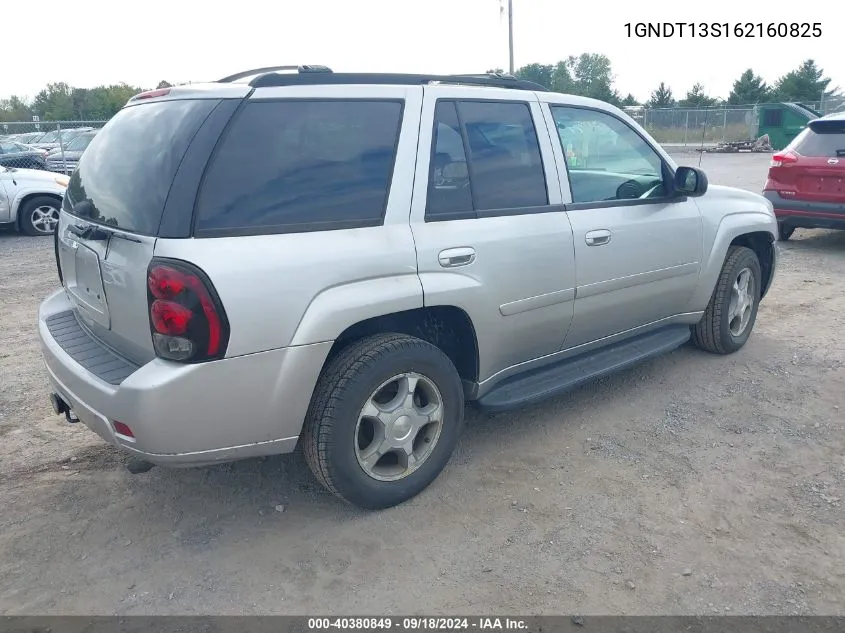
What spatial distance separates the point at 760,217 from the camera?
5066 mm

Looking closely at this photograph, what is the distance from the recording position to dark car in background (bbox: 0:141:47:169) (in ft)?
49.3

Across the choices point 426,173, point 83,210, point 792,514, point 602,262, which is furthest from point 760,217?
point 83,210

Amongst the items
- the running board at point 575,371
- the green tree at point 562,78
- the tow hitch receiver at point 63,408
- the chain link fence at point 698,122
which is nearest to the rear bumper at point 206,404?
the tow hitch receiver at point 63,408

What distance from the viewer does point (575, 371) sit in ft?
12.9

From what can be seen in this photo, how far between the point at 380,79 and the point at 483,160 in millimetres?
630

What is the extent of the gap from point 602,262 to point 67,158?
15.5 metres

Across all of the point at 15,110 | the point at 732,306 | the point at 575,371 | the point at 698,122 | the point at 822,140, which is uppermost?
the point at 15,110

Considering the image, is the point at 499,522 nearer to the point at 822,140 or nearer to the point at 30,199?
the point at 822,140

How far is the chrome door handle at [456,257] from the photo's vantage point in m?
3.14

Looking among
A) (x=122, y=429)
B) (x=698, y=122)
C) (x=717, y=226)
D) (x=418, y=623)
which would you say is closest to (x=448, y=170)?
(x=122, y=429)

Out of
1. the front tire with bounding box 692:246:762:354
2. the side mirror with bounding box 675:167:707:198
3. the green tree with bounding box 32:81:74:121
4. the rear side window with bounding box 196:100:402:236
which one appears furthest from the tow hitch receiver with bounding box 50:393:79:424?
the green tree with bounding box 32:81:74:121

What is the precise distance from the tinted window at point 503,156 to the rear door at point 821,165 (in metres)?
6.11

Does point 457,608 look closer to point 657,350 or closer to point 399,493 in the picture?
point 399,493

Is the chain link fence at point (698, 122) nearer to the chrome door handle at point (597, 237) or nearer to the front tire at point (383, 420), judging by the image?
the chrome door handle at point (597, 237)
